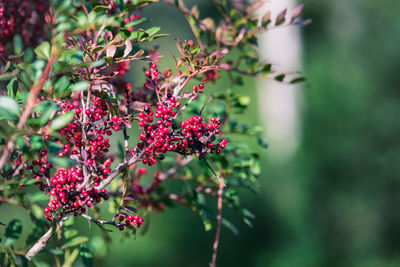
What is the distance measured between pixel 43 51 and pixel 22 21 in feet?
1.13

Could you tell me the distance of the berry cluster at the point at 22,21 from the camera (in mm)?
861

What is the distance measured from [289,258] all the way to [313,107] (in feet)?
4.84

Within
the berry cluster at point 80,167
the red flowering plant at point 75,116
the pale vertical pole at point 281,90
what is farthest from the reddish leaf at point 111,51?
the pale vertical pole at point 281,90

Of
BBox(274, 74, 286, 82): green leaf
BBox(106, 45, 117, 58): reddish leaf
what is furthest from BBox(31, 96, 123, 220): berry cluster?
BBox(274, 74, 286, 82): green leaf

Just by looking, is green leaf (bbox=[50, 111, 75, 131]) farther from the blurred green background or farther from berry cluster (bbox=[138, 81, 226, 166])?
the blurred green background

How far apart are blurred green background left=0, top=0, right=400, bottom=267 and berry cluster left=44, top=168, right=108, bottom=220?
2.66m

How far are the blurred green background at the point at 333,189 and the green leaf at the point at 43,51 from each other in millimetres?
2872

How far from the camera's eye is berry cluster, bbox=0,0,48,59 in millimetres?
861

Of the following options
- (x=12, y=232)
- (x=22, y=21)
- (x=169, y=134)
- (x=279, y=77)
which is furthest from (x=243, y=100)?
(x=12, y=232)

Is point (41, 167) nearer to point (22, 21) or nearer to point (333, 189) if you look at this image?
point (22, 21)

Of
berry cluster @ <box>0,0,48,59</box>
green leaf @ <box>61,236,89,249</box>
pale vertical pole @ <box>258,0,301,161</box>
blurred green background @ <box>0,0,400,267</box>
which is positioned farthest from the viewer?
pale vertical pole @ <box>258,0,301,161</box>

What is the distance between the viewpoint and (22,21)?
89 cm

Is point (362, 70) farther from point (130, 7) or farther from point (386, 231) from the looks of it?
point (130, 7)

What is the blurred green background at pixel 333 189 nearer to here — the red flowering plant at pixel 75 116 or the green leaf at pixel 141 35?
the red flowering plant at pixel 75 116
